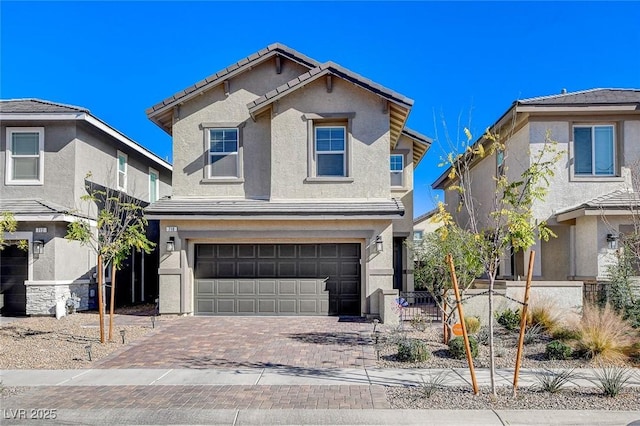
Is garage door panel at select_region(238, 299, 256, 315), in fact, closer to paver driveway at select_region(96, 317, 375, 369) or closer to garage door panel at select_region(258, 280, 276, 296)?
garage door panel at select_region(258, 280, 276, 296)

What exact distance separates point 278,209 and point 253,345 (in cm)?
508

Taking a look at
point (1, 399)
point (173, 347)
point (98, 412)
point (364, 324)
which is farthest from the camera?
point (364, 324)

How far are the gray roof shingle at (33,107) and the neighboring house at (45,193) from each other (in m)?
0.03

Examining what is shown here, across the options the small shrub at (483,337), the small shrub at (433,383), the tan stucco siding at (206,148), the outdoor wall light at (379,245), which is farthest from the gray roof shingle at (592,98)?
the small shrub at (433,383)

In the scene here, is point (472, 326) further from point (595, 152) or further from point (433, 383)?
point (595, 152)

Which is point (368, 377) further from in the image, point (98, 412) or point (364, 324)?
point (364, 324)

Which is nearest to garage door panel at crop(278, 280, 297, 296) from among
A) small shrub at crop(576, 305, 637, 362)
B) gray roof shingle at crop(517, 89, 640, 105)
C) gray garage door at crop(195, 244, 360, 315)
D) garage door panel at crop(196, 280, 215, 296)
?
gray garage door at crop(195, 244, 360, 315)

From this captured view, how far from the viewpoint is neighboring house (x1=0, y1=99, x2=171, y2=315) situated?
15.8m

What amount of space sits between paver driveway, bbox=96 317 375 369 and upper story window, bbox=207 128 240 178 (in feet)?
15.6

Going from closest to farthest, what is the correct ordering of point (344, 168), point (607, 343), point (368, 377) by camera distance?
point (368, 377) → point (607, 343) → point (344, 168)

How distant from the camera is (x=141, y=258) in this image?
2159 cm

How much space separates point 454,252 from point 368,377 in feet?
13.9

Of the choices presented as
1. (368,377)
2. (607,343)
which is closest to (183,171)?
(368,377)

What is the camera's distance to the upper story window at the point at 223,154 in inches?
652
